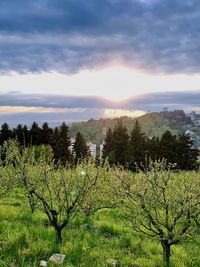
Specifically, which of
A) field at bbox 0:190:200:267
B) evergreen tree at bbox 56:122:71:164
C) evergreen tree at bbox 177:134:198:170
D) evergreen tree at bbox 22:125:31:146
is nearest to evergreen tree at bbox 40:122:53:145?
evergreen tree at bbox 56:122:71:164

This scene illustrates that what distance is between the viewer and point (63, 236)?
13.1 m

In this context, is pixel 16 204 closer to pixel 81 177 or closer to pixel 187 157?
pixel 81 177

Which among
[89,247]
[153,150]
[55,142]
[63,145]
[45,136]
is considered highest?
[89,247]

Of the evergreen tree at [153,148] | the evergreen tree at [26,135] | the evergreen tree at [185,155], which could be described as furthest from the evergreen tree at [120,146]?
the evergreen tree at [26,135]

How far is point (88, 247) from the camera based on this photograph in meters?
11.8

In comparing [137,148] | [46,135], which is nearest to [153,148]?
[137,148]

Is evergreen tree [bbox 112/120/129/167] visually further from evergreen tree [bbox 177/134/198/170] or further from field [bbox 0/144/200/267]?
field [bbox 0/144/200/267]

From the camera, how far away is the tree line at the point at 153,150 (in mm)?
65375

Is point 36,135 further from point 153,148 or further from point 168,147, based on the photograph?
point 168,147

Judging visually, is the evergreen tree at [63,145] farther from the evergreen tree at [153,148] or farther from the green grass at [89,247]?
the green grass at [89,247]

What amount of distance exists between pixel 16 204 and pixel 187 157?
48627mm

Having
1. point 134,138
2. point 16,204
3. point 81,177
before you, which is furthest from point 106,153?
point 81,177

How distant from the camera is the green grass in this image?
10329 millimetres

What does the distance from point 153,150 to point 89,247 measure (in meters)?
56.0
